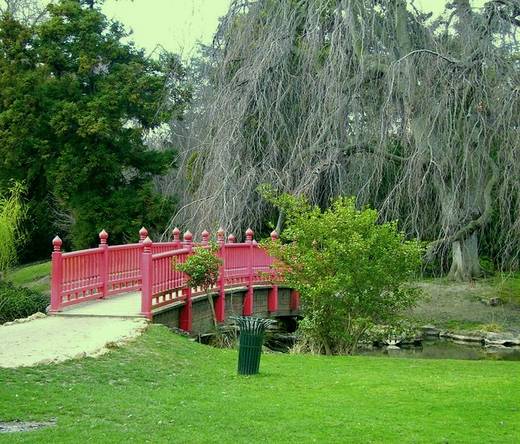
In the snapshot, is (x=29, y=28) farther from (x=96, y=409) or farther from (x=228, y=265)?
(x=96, y=409)

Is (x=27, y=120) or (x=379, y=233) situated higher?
(x=27, y=120)

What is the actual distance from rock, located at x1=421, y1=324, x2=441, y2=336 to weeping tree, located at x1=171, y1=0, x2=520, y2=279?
3.16 meters

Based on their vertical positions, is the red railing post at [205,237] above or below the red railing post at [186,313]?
above

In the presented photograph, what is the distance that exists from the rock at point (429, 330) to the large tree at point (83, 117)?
32.1ft

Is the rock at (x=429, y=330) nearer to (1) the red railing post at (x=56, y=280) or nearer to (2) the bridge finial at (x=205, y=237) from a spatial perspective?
(2) the bridge finial at (x=205, y=237)

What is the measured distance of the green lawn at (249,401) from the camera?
7.15 meters

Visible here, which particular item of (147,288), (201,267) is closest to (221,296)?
(201,267)

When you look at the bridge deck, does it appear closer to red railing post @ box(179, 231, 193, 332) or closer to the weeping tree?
red railing post @ box(179, 231, 193, 332)

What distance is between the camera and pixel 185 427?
24.0 feet

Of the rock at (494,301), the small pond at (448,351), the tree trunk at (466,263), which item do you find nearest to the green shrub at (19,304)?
the small pond at (448,351)

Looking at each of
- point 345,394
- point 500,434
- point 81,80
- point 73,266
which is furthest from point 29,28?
point 500,434

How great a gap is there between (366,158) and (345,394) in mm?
10077

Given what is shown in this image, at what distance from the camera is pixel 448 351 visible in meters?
18.9

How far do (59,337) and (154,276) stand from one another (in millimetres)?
3101
